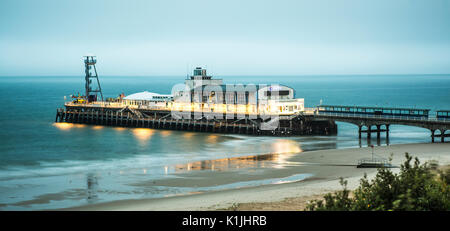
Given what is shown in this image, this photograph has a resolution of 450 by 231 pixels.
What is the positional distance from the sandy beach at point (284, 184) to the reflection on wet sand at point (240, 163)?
2.42ft

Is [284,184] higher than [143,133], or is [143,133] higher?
[143,133]

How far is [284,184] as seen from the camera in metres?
38.6

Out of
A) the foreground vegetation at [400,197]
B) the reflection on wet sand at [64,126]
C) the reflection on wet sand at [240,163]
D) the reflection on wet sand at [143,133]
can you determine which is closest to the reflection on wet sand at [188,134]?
the reflection on wet sand at [143,133]

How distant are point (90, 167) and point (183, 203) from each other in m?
18.6

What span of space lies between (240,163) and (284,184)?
10.8 metres

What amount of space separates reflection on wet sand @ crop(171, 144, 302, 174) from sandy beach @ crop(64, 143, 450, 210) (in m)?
0.74

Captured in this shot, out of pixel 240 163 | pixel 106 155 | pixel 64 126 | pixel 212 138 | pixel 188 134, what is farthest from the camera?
pixel 64 126

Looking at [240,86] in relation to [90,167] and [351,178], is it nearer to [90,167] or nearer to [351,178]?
[90,167]

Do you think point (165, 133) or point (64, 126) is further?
point (64, 126)

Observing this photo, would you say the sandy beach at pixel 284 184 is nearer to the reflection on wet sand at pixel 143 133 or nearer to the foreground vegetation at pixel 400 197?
the foreground vegetation at pixel 400 197

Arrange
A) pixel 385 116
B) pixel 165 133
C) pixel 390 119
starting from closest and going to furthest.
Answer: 1. pixel 390 119
2. pixel 385 116
3. pixel 165 133

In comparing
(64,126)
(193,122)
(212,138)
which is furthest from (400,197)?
(64,126)

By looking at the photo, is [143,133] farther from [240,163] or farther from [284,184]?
[284,184]

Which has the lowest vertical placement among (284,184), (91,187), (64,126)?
(91,187)
